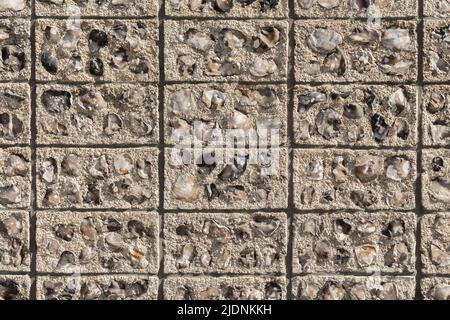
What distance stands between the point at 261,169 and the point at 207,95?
230mm

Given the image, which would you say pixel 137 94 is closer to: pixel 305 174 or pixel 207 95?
pixel 207 95

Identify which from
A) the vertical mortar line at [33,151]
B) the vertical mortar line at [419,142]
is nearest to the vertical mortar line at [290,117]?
the vertical mortar line at [419,142]

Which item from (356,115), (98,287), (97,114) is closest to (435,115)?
(356,115)

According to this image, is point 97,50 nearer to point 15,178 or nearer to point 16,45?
point 16,45

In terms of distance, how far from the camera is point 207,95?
1896 mm

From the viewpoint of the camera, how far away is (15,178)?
193cm

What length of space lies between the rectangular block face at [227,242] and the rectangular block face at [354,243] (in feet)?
0.18

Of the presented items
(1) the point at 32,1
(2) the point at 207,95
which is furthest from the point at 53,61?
(2) the point at 207,95

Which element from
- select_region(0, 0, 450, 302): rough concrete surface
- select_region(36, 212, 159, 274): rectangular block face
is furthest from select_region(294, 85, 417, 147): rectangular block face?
select_region(36, 212, 159, 274): rectangular block face

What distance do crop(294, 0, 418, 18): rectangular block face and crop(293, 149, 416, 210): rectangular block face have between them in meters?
Result: 0.34

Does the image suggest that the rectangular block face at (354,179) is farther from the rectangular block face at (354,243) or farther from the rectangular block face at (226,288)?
the rectangular block face at (226,288)

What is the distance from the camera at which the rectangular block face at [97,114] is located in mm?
1902

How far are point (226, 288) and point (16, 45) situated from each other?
814mm
